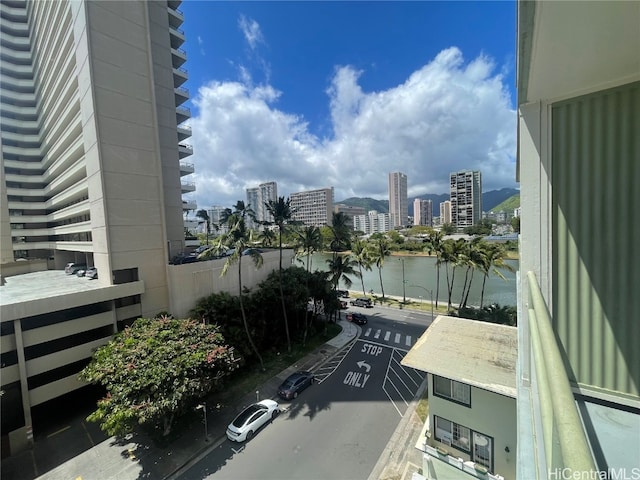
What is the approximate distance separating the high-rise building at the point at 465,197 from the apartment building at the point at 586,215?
94.8 meters

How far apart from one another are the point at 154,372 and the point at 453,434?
905 cm

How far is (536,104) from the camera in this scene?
257cm

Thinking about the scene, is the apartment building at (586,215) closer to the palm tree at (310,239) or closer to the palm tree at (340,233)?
the palm tree at (310,239)

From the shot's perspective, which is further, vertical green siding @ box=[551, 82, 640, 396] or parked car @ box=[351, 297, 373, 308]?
parked car @ box=[351, 297, 373, 308]

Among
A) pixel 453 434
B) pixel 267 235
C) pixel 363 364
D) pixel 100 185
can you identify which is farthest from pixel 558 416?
pixel 100 185

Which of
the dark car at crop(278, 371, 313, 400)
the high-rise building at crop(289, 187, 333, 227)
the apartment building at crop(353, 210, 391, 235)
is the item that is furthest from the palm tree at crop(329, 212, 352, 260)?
the apartment building at crop(353, 210, 391, 235)

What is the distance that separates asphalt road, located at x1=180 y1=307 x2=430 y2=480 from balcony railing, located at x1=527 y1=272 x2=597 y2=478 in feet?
30.4

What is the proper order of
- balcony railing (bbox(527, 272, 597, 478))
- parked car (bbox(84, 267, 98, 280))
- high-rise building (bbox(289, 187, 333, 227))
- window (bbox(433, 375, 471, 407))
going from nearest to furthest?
1. balcony railing (bbox(527, 272, 597, 478))
2. window (bbox(433, 375, 471, 407))
3. parked car (bbox(84, 267, 98, 280))
4. high-rise building (bbox(289, 187, 333, 227))

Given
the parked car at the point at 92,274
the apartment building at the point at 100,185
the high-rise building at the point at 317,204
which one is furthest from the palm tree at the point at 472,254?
the high-rise building at the point at 317,204

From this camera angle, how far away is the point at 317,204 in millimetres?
93562

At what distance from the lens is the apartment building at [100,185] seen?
34.3 feet

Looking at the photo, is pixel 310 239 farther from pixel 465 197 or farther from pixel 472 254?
pixel 465 197

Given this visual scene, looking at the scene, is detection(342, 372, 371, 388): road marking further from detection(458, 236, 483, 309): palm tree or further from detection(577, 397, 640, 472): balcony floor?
detection(577, 397, 640, 472): balcony floor

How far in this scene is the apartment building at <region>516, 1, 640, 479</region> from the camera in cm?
178
